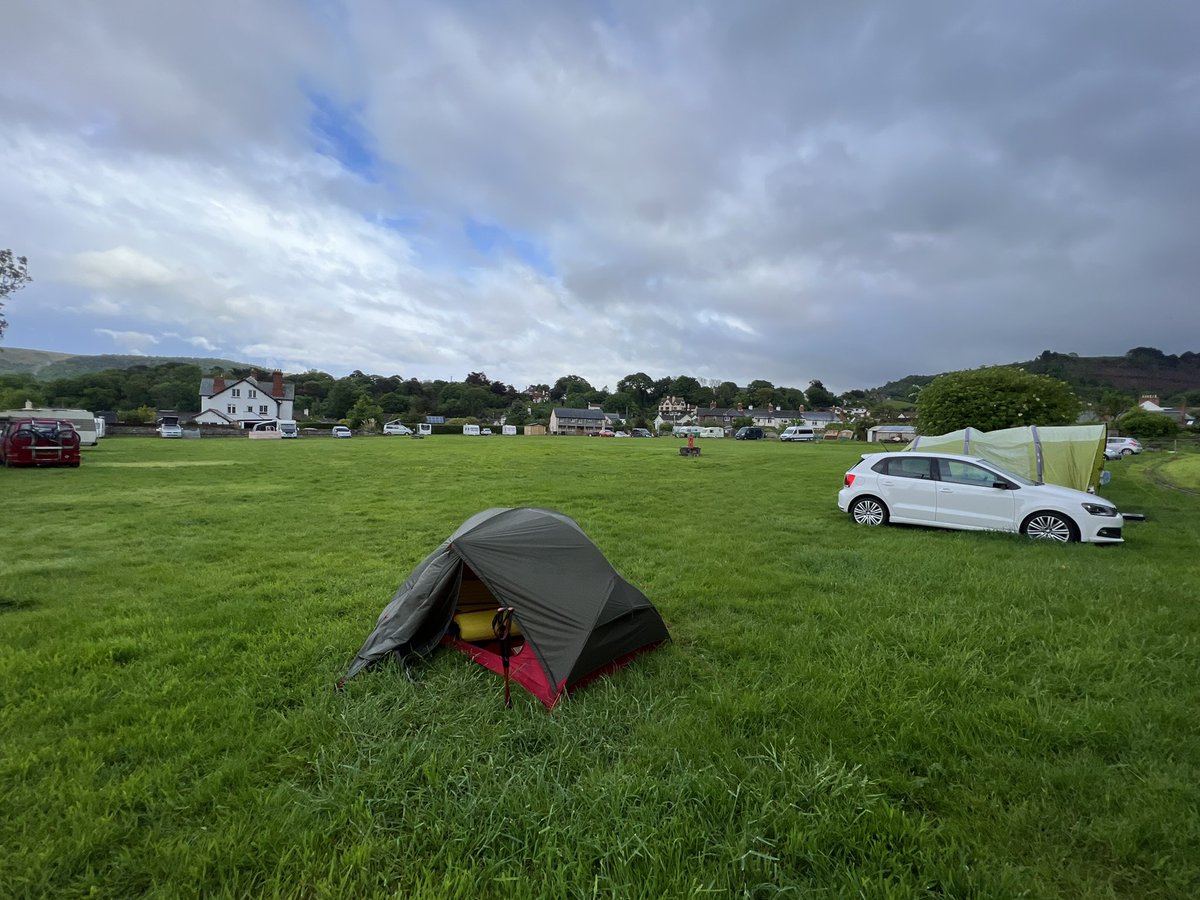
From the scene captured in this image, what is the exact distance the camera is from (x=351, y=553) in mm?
8414

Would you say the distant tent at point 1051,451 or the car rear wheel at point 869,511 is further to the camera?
the distant tent at point 1051,451

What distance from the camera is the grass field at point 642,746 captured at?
8.20 ft

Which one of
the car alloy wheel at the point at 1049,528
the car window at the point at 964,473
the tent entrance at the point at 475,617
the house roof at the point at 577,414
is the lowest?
the tent entrance at the point at 475,617

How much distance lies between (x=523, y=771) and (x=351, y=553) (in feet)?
21.0

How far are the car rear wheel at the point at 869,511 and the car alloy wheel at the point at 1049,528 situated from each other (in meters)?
2.37

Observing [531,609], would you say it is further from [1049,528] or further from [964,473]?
[1049,528]

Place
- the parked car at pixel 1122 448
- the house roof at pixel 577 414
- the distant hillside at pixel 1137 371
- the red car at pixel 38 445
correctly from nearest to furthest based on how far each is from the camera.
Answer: the red car at pixel 38 445 → the parked car at pixel 1122 448 → the house roof at pixel 577 414 → the distant hillside at pixel 1137 371

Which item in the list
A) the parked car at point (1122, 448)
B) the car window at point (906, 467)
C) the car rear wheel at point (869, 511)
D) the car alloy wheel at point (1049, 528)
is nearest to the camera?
the car alloy wheel at point (1049, 528)

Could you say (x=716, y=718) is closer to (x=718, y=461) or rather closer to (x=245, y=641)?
(x=245, y=641)

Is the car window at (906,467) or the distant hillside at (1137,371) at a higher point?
the distant hillside at (1137,371)

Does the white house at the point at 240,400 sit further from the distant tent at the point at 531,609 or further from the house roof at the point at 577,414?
the distant tent at the point at 531,609

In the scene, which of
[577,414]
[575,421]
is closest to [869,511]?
[575,421]

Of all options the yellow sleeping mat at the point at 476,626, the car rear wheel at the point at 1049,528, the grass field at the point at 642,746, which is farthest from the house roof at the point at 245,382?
the car rear wheel at the point at 1049,528

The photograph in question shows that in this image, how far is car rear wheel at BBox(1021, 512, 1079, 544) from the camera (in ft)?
30.5
